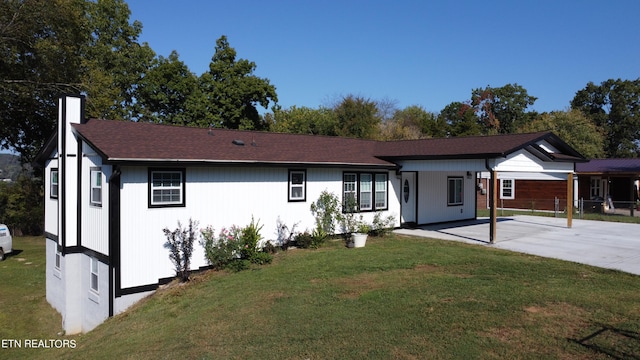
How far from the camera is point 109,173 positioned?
1046cm

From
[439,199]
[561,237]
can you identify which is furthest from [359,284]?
[439,199]

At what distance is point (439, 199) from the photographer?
18984 mm

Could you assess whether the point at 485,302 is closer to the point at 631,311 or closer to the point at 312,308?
the point at 631,311

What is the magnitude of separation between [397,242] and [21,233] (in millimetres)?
24510

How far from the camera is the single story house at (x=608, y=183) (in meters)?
27.0

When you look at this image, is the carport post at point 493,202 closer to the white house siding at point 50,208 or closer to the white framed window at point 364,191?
the white framed window at point 364,191

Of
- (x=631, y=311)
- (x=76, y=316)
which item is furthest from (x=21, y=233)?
(x=631, y=311)

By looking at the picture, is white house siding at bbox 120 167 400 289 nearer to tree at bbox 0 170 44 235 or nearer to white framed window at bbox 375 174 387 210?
white framed window at bbox 375 174 387 210

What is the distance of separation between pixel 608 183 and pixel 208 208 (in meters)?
28.0

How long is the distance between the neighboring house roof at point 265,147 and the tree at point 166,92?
837 inches

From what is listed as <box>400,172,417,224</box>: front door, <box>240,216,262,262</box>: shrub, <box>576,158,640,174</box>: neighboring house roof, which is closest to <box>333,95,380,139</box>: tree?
<box>576,158,640,174</box>: neighboring house roof

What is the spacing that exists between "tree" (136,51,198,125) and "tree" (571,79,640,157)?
4731cm

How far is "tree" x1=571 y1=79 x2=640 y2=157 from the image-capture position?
53.6 m

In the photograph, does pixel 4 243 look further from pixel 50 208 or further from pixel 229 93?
→ pixel 229 93
